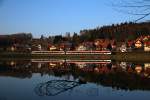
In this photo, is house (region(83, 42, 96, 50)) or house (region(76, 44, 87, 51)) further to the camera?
house (region(83, 42, 96, 50))

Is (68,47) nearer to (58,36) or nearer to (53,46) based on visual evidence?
(53,46)

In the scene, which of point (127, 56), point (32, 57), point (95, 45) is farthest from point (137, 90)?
point (95, 45)

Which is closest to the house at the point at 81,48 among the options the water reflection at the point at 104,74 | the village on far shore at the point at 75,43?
the village on far shore at the point at 75,43

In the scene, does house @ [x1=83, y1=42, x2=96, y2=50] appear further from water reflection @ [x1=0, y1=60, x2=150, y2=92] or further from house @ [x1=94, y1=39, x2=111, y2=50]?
water reflection @ [x1=0, y1=60, x2=150, y2=92]

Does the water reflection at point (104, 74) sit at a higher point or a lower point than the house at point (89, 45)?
lower

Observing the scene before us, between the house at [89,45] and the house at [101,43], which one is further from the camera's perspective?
the house at [89,45]

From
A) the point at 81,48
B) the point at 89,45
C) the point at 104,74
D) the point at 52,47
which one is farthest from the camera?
the point at 52,47

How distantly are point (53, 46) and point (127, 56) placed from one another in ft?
129

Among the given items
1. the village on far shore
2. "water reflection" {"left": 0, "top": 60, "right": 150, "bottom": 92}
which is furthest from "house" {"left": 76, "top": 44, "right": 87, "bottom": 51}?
"water reflection" {"left": 0, "top": 60, "right": 150, "bottom": 92}

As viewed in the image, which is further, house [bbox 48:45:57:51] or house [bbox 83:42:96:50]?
house [bbox 48:45:57:51]

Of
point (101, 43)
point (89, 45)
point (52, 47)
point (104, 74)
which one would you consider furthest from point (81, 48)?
point (104, 74)

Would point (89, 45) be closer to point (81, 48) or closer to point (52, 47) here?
point (81, 48)

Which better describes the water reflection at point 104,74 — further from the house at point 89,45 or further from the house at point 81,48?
the house at point 89,45

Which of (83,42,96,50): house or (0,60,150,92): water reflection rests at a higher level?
(83,42,96,50): house
